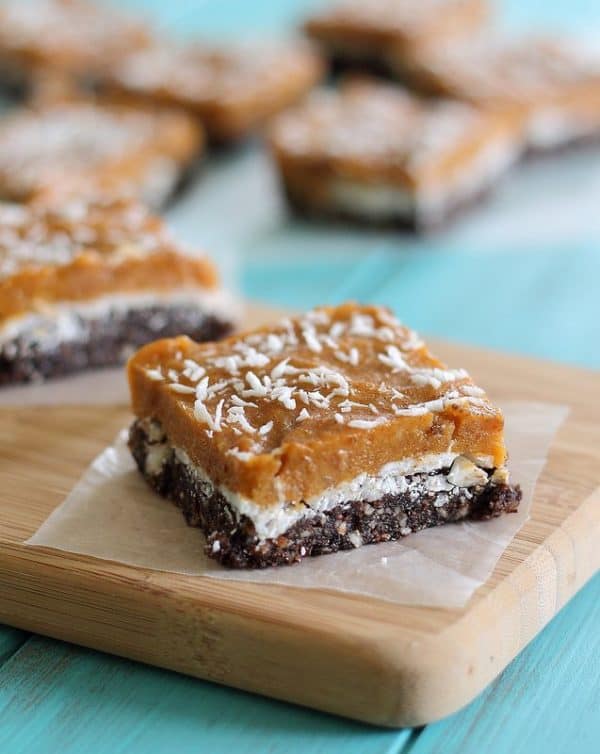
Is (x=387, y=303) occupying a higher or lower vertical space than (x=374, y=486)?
lower

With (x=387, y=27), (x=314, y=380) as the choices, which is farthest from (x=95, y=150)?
Result: (x=314, y=380)

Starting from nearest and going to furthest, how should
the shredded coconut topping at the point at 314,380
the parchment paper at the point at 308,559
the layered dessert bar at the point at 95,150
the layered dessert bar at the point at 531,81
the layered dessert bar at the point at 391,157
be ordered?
1. the parchment paper at the point at 308,559
2. the shredded coconut topping at the point at 314,380
3. the layered dessert bar at the point at 95,150
4. the layered dessert bar at the point at 391,157
5. the layered dessert bar at the point at 531,81

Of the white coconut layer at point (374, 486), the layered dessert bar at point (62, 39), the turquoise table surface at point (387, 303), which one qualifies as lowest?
the turquoise table surface at point (387, 303)

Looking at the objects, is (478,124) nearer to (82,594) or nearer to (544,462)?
(544,462)

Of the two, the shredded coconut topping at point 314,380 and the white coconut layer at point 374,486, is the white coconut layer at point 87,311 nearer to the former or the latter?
the shredded coconut topping at point 314,380

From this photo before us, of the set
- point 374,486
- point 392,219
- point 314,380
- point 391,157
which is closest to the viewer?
point 374,486

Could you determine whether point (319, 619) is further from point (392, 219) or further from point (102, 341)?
point (392, 219)

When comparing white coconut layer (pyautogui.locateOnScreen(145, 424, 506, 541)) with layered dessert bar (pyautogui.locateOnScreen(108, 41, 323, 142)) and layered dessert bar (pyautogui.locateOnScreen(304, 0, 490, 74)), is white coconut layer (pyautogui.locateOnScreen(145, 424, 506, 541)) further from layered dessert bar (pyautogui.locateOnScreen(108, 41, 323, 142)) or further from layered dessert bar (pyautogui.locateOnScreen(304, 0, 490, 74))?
layered dessert bar (pyautogui.locateOnScreen(304, 0, 490, 74))

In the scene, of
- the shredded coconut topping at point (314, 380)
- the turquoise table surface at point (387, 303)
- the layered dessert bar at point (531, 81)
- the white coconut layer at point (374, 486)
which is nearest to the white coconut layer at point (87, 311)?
the shredded coconut topping at point (314, 380)
